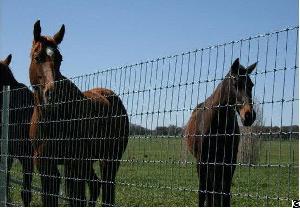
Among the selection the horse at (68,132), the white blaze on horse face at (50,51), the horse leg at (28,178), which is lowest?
the horse leg at (28,178)

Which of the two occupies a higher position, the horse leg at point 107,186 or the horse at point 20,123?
the horse at point 20,123

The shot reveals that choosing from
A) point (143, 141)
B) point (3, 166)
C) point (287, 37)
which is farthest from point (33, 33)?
point (287, 37)

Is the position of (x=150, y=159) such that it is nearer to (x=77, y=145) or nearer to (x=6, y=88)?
(x=77, y=145)

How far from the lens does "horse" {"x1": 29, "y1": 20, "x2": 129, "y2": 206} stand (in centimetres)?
533

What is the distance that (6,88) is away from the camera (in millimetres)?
6734

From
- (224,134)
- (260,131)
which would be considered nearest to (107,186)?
(224,134)

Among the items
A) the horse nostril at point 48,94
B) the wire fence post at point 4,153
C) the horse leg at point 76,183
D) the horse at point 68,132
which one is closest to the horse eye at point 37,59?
the horse at point 68,132

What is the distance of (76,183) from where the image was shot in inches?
214

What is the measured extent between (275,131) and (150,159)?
1.22 meters

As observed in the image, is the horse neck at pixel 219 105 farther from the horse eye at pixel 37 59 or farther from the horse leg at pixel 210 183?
the horse eye at pixel 37 59

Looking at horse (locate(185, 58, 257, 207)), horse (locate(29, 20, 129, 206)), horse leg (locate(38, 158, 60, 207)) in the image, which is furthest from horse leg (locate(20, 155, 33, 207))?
horse (locate(185, 58, 257, 207))

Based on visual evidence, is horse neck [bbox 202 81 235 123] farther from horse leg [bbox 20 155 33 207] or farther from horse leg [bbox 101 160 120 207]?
horse leg [bbox 20 155 33 207]

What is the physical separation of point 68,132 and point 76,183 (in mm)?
535

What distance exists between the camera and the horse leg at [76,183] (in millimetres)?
5365
